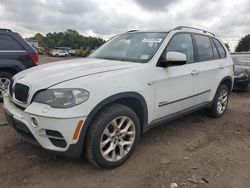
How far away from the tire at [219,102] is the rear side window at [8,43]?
182 inches

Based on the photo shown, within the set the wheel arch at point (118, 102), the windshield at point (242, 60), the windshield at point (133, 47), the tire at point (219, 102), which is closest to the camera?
the wheel arch at point (118, 102)

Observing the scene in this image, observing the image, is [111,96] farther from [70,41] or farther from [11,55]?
[70,41]

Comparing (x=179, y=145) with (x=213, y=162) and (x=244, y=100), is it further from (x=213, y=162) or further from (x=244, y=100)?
(x=244, y=100)

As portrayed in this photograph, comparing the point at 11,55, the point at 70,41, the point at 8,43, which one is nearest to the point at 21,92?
the point at 11,55

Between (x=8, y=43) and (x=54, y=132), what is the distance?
4337mm

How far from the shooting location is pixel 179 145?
384cm

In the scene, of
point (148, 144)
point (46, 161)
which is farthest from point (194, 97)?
point (46, 161)

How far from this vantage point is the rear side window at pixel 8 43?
6.00 m

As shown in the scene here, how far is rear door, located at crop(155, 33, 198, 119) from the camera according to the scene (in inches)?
137

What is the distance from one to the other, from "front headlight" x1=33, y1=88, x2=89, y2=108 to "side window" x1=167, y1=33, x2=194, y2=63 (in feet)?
5.48

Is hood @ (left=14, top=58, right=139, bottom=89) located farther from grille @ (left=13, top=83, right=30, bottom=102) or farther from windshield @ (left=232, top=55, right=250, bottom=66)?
windshield @ (left=232, top=55, right=250, bottom=66)

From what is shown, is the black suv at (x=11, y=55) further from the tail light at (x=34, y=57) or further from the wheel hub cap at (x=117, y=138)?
the wheel hub cap at (x=117, y=138)

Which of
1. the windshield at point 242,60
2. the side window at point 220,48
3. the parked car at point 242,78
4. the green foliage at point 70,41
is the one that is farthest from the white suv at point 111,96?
the green foliage at point 70,41

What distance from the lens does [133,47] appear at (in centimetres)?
387
